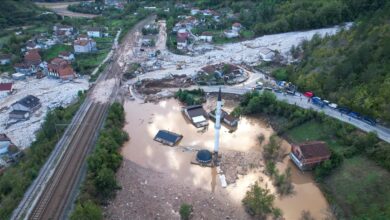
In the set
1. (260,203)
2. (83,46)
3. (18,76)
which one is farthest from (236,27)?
(260,203)

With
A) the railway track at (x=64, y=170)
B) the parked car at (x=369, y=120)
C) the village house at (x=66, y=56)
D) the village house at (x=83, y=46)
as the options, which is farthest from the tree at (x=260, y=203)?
the village house at (x=83, y=46)

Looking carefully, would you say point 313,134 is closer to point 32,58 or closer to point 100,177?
point 100,177

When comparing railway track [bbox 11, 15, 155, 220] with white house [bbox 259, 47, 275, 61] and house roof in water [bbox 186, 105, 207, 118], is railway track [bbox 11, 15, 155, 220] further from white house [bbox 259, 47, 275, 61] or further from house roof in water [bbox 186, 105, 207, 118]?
white house [bbox 259, 47, 275, 61]

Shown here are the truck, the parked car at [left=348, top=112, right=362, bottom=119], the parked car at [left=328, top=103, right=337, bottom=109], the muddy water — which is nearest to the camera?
the muddy water

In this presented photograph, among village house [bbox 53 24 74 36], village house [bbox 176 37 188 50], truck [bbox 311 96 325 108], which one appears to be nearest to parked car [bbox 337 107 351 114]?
truck [bbox 311 96 325 108]

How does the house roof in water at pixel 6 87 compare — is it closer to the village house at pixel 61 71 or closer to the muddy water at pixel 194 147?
the village house at pixel 61 71

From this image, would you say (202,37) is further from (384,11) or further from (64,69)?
(384,11)

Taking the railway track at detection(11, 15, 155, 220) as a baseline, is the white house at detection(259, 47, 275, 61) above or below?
above

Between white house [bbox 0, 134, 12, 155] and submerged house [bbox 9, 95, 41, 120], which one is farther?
submerged house [bbox 9, 95, 41, 120]
